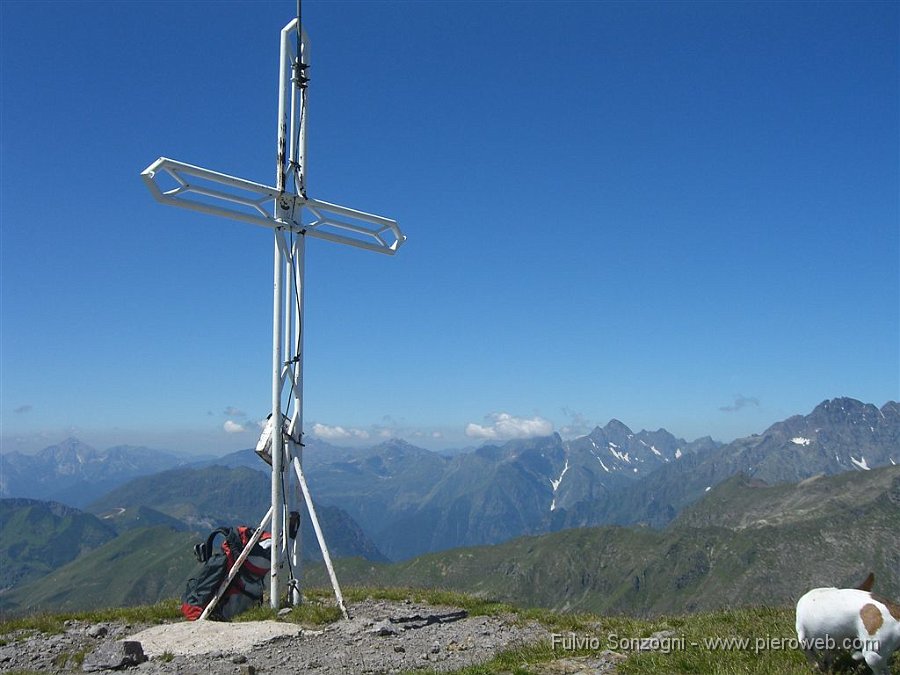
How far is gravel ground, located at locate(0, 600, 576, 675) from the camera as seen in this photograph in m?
10.5

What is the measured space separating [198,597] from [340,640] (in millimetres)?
4523

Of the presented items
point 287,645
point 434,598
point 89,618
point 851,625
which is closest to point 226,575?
point 89,618

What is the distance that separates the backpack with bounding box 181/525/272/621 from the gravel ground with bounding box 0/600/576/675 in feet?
3.81

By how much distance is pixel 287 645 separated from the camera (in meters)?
11.7

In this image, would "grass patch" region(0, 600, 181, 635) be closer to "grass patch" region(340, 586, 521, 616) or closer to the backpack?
the backpack

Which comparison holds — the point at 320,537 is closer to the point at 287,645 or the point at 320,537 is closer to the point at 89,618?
the point at 287,645

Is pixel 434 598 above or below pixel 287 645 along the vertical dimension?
below

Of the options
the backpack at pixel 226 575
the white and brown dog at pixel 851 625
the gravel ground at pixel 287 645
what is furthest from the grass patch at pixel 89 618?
the white and brown dog at pixel 851 625

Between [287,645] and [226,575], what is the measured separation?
12.3 feet

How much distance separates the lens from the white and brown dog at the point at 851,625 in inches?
297

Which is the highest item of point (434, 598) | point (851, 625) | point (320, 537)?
point (320, 537)

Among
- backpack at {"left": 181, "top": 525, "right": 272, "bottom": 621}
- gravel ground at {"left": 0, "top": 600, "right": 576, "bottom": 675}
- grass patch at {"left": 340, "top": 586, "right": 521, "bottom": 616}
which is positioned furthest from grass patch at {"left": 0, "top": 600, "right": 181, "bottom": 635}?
grass patch at {"left": 340, "top": 586, "right": 521, "bottom": 616}

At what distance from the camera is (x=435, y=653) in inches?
442

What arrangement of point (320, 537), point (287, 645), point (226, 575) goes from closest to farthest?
point (287, 645), point (226, 575), point (320, 537)
